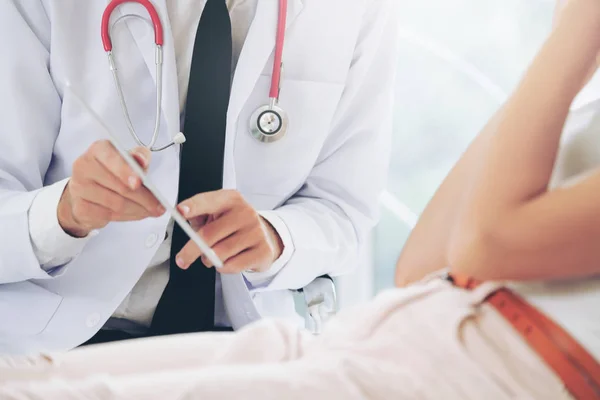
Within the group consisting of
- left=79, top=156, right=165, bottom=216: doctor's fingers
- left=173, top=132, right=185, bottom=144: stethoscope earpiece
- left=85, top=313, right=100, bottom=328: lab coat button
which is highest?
left=173, top=132, right=185, bottom=144: stethoscope earpiece

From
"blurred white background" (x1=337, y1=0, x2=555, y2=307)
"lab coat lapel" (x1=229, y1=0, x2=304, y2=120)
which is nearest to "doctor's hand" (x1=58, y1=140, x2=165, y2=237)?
"lab coat lapel" (x1=229, y1=0, x2=304, y2=120)

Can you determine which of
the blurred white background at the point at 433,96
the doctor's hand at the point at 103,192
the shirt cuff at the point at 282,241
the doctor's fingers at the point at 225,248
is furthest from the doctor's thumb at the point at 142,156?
the blurred white background at the point at 433,96

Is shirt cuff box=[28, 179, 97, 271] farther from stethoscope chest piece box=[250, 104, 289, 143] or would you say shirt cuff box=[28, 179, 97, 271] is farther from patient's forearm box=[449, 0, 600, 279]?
patient's forearm box=[449, 0, 600, 279]

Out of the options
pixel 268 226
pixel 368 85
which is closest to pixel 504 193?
pixel 268 226

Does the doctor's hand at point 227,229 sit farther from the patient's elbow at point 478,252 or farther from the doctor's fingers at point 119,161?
the patient's elbow at point 478,252

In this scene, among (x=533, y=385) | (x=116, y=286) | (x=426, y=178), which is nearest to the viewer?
(x=533, y=385)

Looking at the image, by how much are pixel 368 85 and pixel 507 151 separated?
0.54m

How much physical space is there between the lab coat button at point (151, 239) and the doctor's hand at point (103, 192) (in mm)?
97

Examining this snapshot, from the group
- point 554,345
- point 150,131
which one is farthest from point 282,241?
point 554,345

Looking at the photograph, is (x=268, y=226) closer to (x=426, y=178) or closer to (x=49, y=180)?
(x=49, y=180)

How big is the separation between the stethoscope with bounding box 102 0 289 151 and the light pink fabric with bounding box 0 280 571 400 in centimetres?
35

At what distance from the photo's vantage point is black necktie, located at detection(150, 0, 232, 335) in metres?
0.79

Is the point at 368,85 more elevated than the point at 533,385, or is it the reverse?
the point at 368,85

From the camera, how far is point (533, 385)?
416 mm
